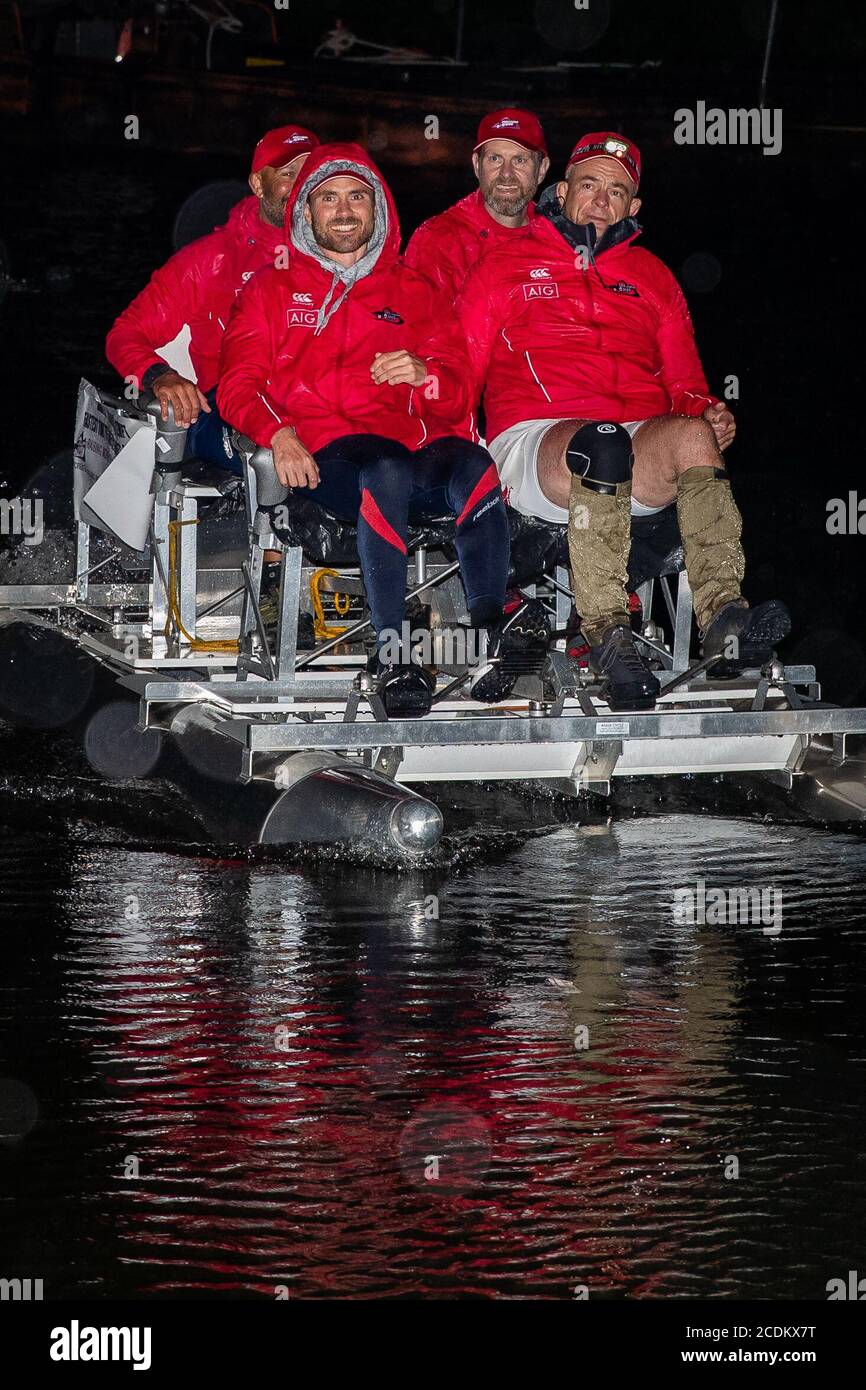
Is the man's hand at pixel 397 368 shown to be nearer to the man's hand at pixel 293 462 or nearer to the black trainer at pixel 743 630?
the man's hand at pixel 293 462

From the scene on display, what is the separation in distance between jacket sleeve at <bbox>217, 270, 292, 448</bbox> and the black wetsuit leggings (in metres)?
0.26

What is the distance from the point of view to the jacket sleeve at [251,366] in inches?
269

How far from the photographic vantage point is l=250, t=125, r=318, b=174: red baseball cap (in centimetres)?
798

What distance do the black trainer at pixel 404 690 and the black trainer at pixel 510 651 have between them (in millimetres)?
331

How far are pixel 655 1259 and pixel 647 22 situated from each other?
130ft

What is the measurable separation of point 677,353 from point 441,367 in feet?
2.89

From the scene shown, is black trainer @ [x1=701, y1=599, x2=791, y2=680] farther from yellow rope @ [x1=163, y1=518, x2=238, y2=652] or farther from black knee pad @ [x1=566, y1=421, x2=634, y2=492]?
yellow rope @ [x1=163, y1=518, x2=238, y2=652]

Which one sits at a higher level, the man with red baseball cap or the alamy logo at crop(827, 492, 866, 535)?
the man with red baseball cap

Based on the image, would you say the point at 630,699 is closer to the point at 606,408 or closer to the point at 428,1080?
the point at 606,408

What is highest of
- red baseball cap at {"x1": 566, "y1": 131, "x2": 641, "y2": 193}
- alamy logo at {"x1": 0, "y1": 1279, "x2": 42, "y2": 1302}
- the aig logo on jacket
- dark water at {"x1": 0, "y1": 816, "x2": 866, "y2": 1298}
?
red baseball cap at {"x1": 566, "y1": 131, "x2": 641, "y2": 193}
